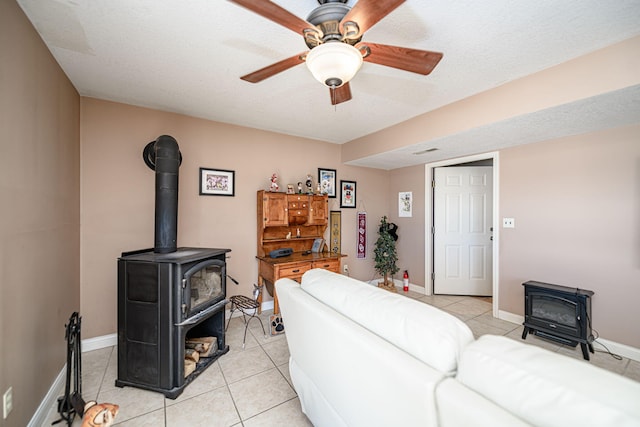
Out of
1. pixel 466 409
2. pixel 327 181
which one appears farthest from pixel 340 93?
A: pixel 327 181

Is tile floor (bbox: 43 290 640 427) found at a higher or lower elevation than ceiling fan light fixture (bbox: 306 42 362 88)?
lower

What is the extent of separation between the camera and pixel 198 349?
2.40 m

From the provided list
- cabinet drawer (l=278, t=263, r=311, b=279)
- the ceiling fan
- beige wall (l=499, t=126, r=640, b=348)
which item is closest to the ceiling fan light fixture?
the ceiling fan

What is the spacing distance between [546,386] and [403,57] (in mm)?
1520

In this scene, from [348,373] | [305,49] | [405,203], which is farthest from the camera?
[405,203]

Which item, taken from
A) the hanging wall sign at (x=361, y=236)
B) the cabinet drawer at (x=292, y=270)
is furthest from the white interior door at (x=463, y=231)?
the cabinet drawer at (x=292, y=270)

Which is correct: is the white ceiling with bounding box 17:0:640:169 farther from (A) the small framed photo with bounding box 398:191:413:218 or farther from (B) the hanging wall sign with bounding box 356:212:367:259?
(B) the hanging wall sign with bounding box 356:212:367:259

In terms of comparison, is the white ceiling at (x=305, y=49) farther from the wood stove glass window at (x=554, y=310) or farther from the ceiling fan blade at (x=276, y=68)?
the wood stove glass window at (x=554, y=310)

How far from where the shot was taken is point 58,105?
2.03 metres

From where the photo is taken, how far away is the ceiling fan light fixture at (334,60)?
1281mm

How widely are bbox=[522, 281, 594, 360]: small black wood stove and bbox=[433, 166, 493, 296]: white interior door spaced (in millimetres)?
1303

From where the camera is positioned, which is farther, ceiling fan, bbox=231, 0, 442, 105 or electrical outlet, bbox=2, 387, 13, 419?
electrical outlet, bbox=2, 387, 13, 419

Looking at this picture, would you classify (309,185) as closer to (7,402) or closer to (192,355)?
(192,355)

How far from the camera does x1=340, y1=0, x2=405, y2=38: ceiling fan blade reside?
3.60 ft
